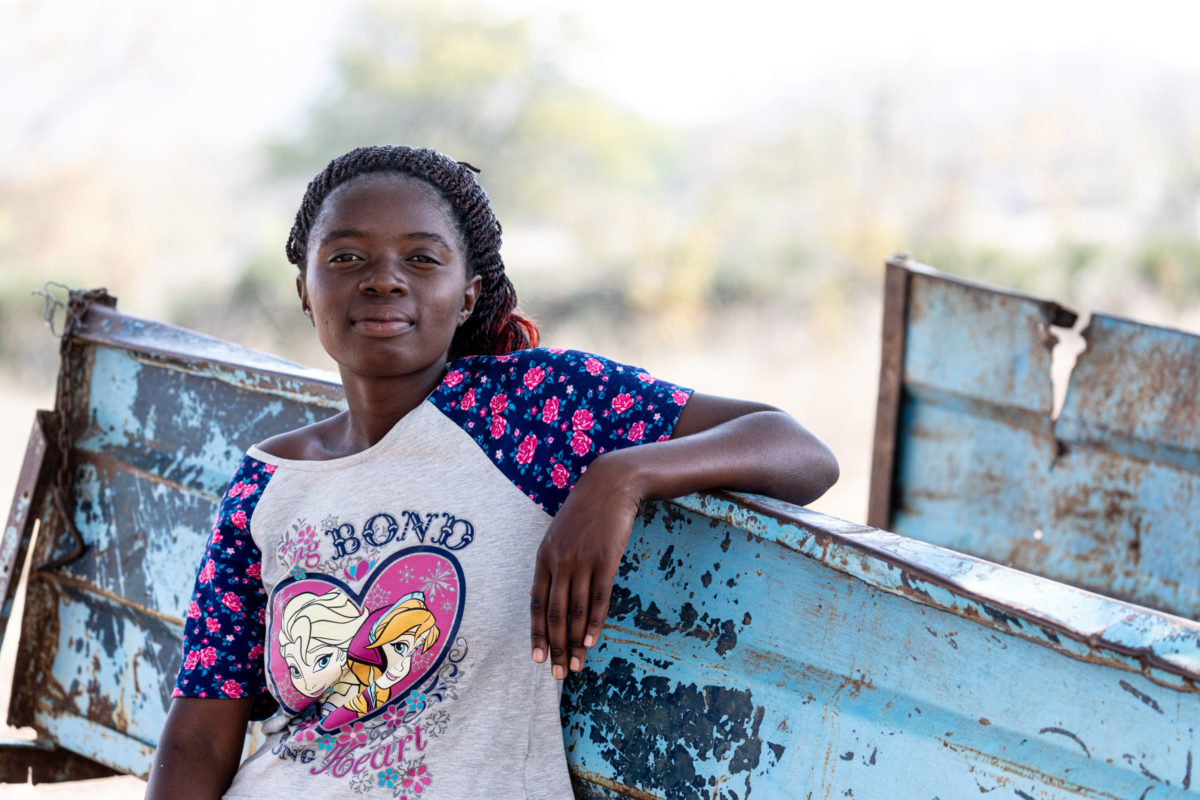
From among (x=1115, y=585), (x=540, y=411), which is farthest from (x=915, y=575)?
(x=1115, y=585)

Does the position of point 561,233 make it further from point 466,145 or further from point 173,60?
point 173,60

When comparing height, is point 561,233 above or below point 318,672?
above

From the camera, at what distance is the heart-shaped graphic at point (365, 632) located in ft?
5.24

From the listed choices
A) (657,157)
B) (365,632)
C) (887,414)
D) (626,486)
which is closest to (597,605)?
(626,486)

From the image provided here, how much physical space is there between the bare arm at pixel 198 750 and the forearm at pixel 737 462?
0.75 m

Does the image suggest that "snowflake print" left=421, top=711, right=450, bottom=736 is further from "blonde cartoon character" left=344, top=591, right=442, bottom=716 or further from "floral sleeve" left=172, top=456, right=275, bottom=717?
"floral sleeve" left=172, top=456, right=275, bottom=717

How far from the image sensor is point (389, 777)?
5.25ft

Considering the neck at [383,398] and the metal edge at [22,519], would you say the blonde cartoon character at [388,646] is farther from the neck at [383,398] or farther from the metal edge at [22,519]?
the metal edge at [22,519]

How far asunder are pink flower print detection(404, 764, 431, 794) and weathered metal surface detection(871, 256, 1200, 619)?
2461mm

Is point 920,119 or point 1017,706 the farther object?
point 920,119

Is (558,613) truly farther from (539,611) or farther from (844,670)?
(844,670)

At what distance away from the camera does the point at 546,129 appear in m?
33.6

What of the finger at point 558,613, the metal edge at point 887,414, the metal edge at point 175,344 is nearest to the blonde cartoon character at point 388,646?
the finger at point 558,613

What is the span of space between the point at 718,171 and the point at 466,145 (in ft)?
35.9
